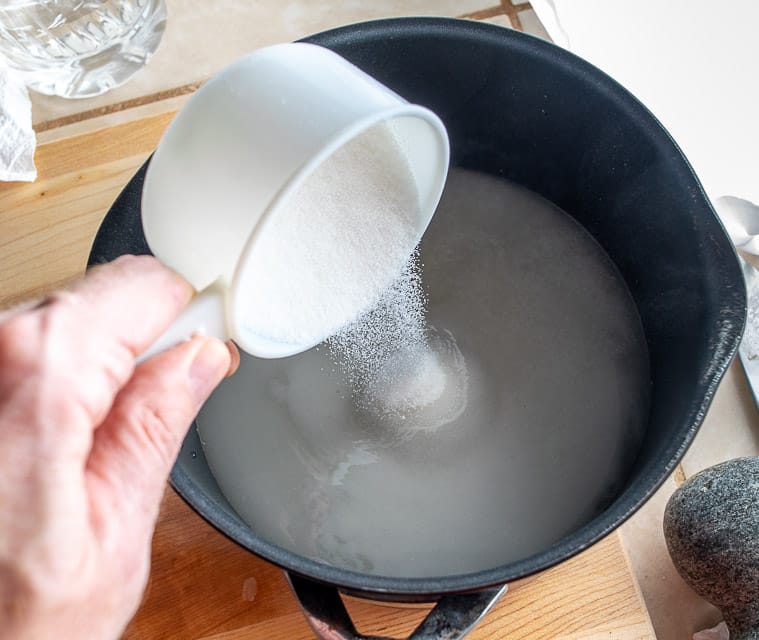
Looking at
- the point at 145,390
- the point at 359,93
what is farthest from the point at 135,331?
the point at 359,93

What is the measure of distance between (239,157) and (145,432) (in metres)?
0.16

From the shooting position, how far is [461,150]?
0.80m

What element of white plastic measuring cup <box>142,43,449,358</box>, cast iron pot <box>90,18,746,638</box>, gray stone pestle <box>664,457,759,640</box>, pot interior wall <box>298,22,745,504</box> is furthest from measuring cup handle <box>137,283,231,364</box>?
gray stone pestle <box>664,457,759,640</box>

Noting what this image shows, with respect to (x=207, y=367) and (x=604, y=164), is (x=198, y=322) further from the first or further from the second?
(x=604, y=164)

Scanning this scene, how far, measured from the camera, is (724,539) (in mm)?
622

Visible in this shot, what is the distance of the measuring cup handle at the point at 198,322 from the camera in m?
0.44

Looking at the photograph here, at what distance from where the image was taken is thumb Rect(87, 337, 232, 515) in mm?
385

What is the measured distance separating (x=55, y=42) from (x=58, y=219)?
7.5 inches

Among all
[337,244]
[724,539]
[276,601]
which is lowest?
[276,601]

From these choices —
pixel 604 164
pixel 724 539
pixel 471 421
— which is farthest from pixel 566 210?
pixel 724 539

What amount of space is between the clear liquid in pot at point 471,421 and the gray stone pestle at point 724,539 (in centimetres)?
6

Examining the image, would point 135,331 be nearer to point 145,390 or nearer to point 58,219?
point 145,390

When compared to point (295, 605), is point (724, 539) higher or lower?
higher

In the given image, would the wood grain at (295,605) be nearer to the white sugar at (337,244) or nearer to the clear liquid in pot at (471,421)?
the clear liquid in pot at (471,421)
